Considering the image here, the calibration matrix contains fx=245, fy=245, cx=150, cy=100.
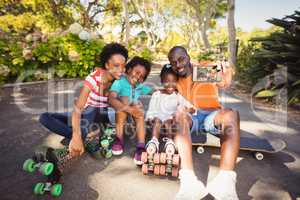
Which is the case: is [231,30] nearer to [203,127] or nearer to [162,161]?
[203,127]

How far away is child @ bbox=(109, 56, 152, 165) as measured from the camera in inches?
117

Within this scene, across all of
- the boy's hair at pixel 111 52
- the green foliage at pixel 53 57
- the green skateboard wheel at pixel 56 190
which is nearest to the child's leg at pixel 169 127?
the boy's hair at pixel 111 52

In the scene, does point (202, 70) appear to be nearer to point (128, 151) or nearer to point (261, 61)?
point (128, 151)

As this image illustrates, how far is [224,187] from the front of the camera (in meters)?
2.04

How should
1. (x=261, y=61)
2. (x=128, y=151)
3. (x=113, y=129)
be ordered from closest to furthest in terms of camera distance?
(x=128, y=151), (x=113, y=129), (x=261, y=61)

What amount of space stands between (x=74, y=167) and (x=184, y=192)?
1.29 m

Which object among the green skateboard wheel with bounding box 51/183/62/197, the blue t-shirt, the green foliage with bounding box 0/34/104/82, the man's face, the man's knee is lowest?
the green skateboard wheel with bounding box 51/183/62/197

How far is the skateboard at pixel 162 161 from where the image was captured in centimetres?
241

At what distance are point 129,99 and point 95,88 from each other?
550mm

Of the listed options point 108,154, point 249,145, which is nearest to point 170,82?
point 108,154

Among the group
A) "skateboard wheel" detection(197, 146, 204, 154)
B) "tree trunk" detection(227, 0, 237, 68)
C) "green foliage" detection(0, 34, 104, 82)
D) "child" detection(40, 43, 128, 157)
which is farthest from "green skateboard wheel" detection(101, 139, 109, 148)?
"tree trunk" detection(227, 0, 237, 68)

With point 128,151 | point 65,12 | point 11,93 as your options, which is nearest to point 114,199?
point 128,151

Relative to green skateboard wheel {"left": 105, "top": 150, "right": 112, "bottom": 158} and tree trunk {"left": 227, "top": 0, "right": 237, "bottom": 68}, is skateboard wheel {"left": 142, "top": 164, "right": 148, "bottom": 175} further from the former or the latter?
tree trunk {"left": 227, "top": 0, "right": 237, "bottom": 68}

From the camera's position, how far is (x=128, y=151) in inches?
126
